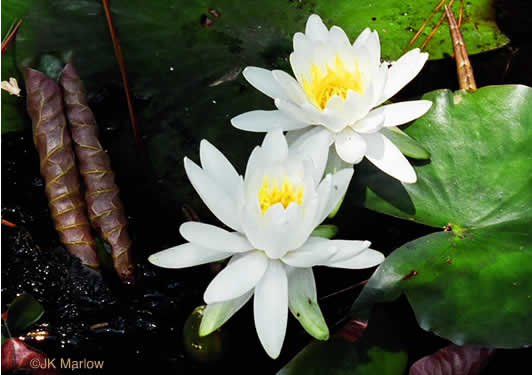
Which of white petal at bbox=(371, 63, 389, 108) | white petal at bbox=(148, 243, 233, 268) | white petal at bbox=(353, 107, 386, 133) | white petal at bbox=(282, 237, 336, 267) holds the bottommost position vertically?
white petal at bbox=(148, 243, 233, 268)

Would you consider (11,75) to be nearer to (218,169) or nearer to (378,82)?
(218,169)

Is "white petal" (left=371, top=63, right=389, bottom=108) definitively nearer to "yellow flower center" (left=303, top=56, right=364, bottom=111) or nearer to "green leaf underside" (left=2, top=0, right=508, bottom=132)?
"yellow flower center" (left=303, top=56, right=364, bottom=111)

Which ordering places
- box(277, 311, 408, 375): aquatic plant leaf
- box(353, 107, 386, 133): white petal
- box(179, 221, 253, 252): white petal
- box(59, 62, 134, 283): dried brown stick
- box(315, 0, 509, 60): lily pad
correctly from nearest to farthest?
box(179, 221, 253, 252): white petal → box(277, 311, 408, 375): aquatic plant leaf → box(353, 107, 386, 133): white petal → box(59, 62, 134, 283): dried brown stick → box(315, 0, 509, 60): lily pad

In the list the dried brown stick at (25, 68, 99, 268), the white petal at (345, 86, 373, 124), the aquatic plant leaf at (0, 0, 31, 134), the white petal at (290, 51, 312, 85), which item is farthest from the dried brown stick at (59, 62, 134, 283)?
the white petal at (345, 86, 373, 124)

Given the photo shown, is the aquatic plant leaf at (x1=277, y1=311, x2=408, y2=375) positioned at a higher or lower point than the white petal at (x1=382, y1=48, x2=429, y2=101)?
lower

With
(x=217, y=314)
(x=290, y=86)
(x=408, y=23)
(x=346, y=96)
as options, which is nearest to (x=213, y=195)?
(x=217, y=314)

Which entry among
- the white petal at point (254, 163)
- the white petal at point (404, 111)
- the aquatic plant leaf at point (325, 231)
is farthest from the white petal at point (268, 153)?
the white petal at point (404, 111)

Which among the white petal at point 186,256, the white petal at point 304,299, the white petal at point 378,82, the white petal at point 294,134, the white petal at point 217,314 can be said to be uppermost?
the white petal at point 378,82

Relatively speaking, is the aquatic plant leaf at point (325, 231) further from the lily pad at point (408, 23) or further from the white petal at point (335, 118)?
the lily pad at point (408, 23)

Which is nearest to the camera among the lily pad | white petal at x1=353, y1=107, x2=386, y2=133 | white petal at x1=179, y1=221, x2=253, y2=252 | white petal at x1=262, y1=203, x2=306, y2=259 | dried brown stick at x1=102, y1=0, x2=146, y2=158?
white petal at x1=262, y1=203, x2=306, y2=259
